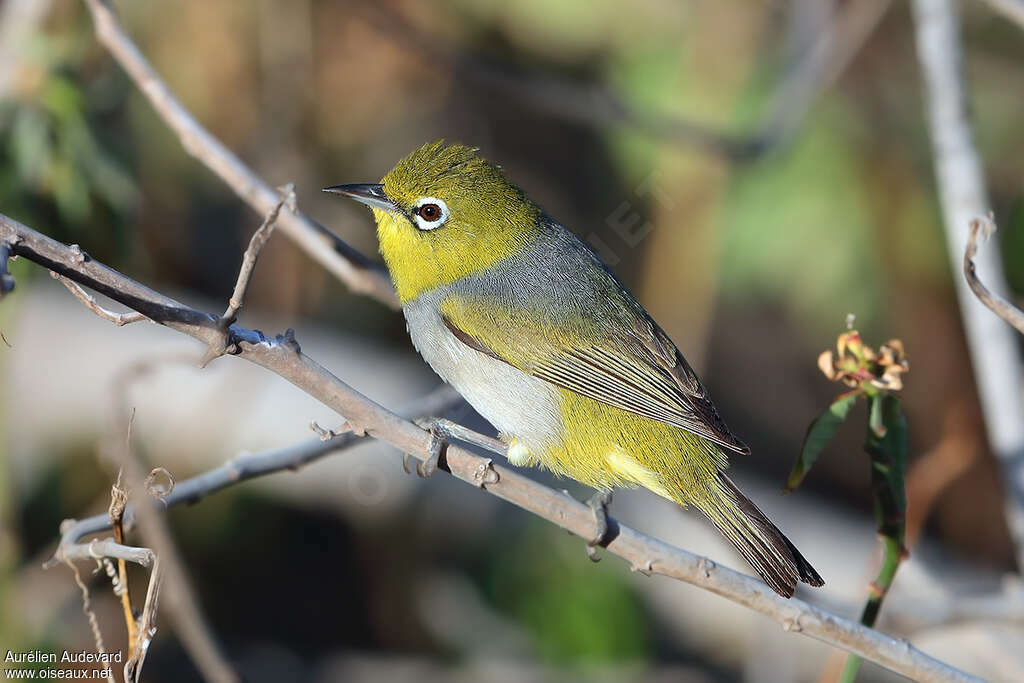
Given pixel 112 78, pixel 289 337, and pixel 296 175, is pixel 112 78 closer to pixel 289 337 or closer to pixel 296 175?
pixel 296 175

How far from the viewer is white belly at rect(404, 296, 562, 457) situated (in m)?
3.12

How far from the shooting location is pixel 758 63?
20.5 feet

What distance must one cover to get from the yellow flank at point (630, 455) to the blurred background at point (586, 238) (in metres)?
1.73

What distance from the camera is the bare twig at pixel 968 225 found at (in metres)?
3.81

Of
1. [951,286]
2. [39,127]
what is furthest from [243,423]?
[951,286]

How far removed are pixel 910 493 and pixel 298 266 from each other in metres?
3.75

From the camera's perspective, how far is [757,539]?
2.94m

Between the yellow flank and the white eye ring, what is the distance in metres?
0.76

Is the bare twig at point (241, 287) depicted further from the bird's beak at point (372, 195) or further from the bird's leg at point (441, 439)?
the bird's beak at point (372, 195)

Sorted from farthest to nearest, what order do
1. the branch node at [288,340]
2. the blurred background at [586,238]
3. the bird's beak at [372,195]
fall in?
1. the blurred background at [586,238]
2. the bird's beak at [372,195]
3. the branch node at [288,340]

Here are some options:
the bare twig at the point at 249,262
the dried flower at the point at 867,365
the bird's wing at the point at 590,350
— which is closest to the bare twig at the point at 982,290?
the dried flower at the point at 867,365

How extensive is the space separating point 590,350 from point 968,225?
5.54ft

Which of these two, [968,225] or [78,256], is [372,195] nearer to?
[78,256]

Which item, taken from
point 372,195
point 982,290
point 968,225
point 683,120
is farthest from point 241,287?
point 683,120
